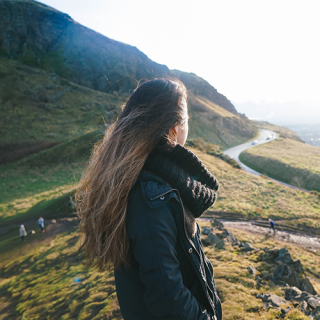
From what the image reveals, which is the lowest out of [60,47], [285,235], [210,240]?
[285,235]

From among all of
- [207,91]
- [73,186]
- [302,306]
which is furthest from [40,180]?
[207,91]

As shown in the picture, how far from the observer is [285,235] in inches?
597

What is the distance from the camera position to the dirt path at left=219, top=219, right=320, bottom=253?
46.5ft

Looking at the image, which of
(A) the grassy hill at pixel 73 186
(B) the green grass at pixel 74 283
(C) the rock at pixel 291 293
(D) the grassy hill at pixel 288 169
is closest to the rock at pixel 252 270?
(B) the green grass at pixel 74 283

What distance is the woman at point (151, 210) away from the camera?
4.59 ft

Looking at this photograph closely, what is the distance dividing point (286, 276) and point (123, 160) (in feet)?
24.4

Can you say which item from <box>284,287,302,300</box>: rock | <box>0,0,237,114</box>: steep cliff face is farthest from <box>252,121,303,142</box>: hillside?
<box>284,287,302,300</box>: rock

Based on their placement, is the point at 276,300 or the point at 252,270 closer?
the point at 276,300

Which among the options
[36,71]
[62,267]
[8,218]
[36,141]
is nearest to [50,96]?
[36,71]

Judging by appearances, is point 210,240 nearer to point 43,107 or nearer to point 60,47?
point 43,107

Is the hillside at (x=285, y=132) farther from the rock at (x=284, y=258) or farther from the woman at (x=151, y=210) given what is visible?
the woman at (x=151, y=210)

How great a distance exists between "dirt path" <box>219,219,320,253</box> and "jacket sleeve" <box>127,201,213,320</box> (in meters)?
15.6

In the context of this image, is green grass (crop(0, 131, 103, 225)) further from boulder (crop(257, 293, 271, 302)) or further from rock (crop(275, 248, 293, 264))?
boulder (crop(257, 293, 271, 302))

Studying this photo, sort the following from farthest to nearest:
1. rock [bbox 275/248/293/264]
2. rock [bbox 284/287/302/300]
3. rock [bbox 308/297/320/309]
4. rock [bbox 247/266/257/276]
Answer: rock [bbox 275/248/293/264], rock [bbox 247/266/257/276], rock [bbox 284/287/302/300], rock [bbox 308/297/320/309]
